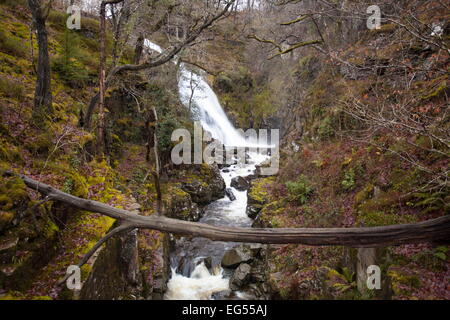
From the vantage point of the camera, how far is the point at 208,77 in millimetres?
26125

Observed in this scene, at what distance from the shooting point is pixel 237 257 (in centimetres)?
861

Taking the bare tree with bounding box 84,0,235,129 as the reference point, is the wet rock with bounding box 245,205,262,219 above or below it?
below

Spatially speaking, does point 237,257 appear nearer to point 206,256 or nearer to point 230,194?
point 206,256

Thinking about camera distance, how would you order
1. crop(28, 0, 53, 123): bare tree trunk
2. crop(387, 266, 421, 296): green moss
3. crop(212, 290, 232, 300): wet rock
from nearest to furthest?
crop(387, 266, 421, 296): green moss
crop(28, 0, 53, 123): bare tree trunk
crop(212, 290, 232, 300): wet rock

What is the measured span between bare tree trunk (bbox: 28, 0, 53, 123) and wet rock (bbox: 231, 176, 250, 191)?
1054 cm

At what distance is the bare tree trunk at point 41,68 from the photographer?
638 cm

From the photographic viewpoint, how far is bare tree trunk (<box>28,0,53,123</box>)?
20.9 feet

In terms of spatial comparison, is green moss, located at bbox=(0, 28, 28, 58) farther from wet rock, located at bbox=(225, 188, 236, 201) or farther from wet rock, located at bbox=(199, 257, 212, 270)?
wet rock, located at bbox=(225, 188, 236, 201)

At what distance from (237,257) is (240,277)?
0.92 meters

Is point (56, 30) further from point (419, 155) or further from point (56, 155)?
point (419, 155)

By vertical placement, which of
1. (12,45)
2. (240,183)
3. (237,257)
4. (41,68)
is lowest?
(237,257)

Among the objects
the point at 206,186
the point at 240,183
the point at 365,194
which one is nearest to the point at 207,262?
the point at 206,186

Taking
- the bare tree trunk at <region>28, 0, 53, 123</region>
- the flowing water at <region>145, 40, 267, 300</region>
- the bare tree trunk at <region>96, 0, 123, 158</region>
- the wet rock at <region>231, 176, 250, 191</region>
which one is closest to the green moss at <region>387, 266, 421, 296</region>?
the flowing water at <region>145, 40, 267, 300</region>

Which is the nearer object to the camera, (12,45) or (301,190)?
(12,45)
